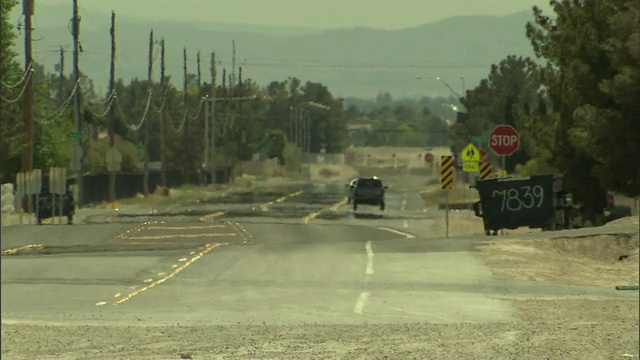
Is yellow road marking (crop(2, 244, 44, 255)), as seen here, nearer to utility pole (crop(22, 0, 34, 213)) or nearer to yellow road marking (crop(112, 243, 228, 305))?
yellow road marking (crop(112, 243, 228, 305))

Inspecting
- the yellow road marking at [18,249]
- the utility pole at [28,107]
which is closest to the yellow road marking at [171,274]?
the utility pole at [28,107]

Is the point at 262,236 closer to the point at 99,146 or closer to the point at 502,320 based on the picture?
the point at 502,320

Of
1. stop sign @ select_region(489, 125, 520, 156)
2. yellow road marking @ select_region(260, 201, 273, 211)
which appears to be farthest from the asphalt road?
yellow road marking @ select_region(260, 201, 273, 211)

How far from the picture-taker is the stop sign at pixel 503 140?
4581 centimetres

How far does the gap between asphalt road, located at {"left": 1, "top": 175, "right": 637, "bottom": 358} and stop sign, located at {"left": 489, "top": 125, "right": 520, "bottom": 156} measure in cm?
394

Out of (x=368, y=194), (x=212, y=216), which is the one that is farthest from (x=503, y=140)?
(x=368, y=194)

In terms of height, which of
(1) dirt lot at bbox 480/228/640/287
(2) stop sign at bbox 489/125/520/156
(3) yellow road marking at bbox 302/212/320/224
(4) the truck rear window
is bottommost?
(3) yellow road marking at bbox 302/212/320/224

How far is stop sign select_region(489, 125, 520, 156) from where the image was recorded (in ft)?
150

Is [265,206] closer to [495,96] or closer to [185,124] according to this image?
[185,124]

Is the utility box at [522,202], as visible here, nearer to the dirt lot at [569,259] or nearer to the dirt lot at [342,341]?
the dirt lot at [569,259]

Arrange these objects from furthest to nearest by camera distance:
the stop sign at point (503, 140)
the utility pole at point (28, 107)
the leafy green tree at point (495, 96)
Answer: the leafy green tree at point (495, 96)
the stop sign at point (503, 140)
the utility pole at point (28, 107)

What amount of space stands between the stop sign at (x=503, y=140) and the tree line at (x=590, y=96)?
2.04 meters

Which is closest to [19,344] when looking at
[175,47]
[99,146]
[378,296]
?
[378,296]

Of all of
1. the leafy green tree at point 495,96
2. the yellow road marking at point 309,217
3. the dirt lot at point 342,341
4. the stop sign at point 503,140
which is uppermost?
the leafy green tree at point 495,96
